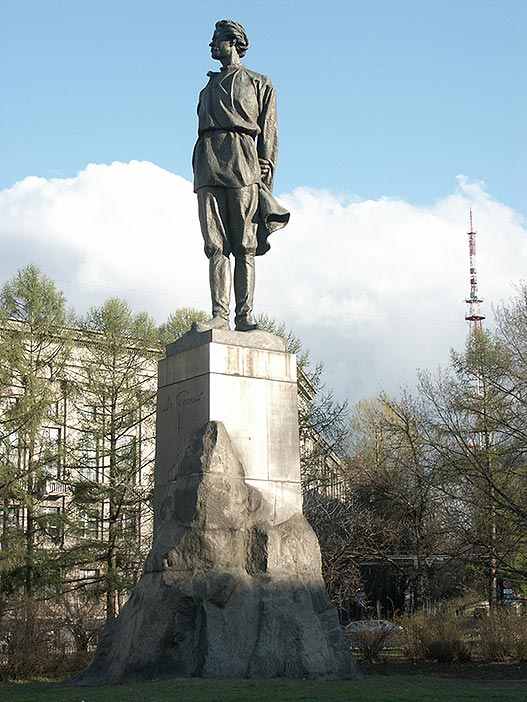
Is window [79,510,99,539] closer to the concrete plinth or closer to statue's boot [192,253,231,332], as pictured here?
the concrete plinth

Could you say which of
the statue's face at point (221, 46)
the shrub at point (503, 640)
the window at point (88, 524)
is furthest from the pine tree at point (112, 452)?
the statue's face at point (221, 46)

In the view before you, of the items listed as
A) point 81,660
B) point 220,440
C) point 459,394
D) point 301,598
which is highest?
point 459,394

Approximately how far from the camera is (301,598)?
38.7 ft

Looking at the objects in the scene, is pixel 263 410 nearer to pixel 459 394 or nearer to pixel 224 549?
pixel 224 549

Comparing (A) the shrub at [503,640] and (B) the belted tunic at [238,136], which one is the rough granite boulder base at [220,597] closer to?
(B) the belted tunic at [238,136]

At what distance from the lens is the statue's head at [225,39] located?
14383 millimetres

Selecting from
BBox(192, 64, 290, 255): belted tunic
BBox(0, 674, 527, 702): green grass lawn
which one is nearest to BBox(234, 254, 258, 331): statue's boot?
BBox(192, 64, 290, 255): belted tunic

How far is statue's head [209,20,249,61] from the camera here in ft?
47.2

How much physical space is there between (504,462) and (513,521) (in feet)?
8.16

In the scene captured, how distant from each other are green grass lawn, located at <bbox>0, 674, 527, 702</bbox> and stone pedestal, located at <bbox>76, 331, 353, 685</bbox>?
64cm

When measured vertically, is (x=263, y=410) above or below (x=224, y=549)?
above

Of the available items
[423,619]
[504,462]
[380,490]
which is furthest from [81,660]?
[380,490]

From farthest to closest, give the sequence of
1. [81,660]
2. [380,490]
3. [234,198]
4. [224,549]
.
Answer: [380,490]
[81,660]
[234,198]
[224,549]

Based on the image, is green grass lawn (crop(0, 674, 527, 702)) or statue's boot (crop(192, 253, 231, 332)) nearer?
green grass lawn (crop(0, 674, 527, 702))
